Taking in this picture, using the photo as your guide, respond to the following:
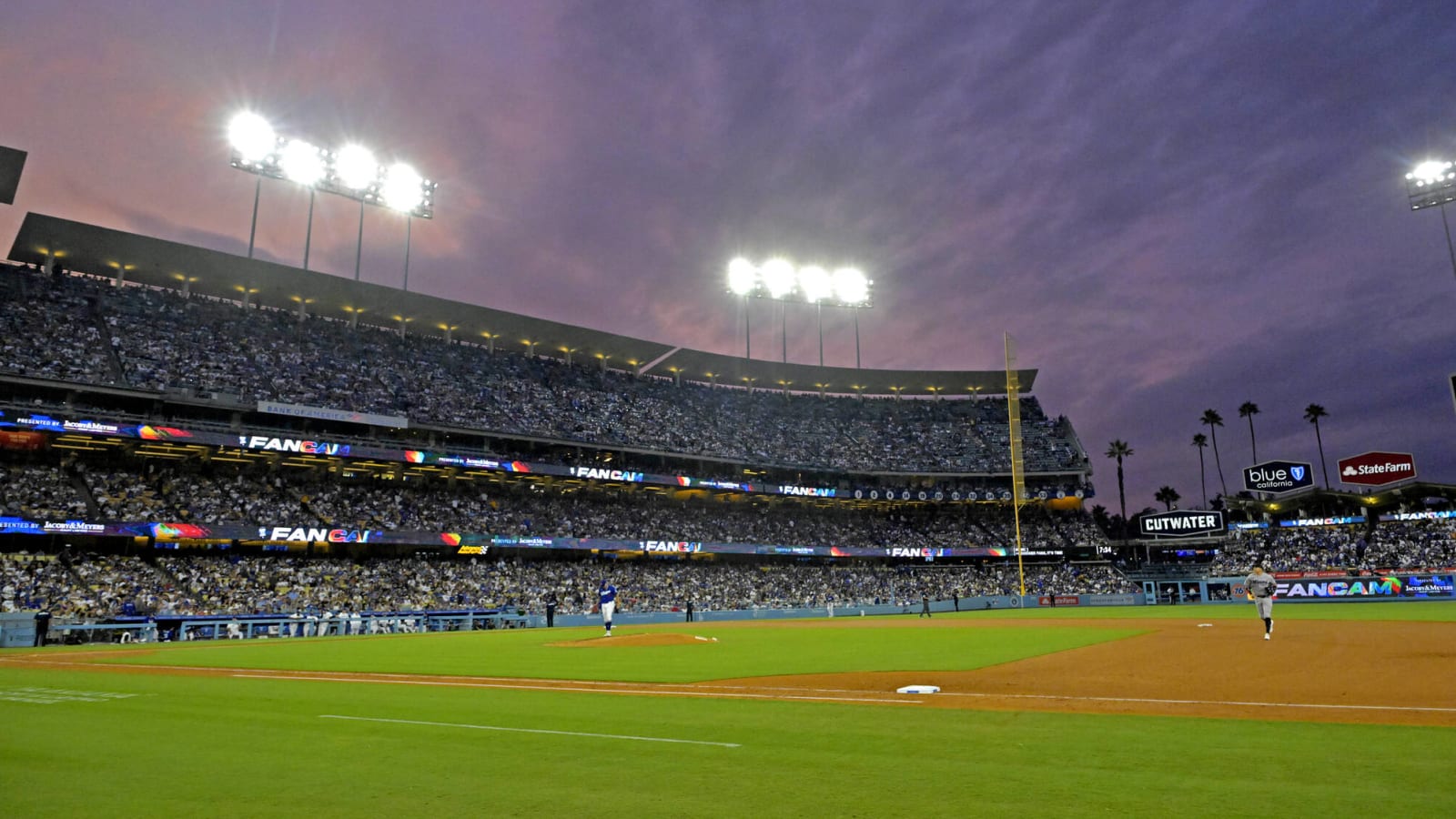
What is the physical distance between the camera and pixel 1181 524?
233ft

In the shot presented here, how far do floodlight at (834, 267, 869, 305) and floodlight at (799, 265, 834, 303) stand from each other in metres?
1.08

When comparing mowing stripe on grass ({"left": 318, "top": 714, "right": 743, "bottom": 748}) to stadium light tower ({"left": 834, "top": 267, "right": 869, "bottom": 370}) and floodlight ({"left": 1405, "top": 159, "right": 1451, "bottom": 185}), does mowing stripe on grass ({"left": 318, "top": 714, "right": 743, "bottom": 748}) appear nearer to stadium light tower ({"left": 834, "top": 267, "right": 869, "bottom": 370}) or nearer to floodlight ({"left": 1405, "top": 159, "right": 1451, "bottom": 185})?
floodlight ({"left": 1405, "top": 159, "right": 1451, "bottom": 185})

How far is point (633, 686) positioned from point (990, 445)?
7345 cm

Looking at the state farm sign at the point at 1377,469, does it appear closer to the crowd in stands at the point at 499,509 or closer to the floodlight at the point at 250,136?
the crowd in stands at the point at 499,509

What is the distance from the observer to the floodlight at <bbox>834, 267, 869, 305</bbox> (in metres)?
77.3

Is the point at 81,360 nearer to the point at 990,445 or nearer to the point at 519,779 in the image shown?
the point at 519,779

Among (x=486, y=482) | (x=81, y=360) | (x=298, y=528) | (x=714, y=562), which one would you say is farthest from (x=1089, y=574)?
(x=81, y=360)

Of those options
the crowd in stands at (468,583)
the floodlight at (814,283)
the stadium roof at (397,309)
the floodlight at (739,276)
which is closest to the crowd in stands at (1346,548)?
the crowd in stands at (468,583)

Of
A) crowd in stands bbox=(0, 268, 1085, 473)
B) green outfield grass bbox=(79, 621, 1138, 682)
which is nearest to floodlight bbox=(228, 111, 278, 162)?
crowd in stands bbox=(0, 268, 1085, 473)

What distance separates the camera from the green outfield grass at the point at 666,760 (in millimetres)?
5387

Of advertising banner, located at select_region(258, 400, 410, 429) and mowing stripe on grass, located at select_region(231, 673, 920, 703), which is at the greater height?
advertising banner, located at select_region(258, 400, 410, 429)

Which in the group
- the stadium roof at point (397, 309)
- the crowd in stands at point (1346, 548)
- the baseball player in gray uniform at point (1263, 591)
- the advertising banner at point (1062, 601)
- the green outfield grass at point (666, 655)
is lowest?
→ the advertising banner at point (1062, 601)

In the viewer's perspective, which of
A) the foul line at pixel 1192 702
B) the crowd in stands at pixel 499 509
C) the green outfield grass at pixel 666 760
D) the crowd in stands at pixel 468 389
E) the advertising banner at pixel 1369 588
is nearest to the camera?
the green outfield grass at pixel 666 760

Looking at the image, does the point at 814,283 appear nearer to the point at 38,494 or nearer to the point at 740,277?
the point at 740,277
